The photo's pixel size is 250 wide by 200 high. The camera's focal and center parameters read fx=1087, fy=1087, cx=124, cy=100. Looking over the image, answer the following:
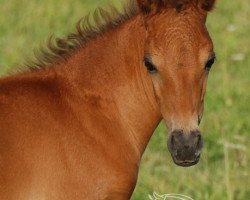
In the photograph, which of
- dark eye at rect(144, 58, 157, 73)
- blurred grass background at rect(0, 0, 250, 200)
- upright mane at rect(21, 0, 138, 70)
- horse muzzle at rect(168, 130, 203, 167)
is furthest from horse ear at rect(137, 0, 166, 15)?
blurred grass background at rect(0, 0, 250, 200)

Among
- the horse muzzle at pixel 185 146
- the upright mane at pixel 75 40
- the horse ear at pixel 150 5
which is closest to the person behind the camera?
the horse muzzle at pixel 185 146

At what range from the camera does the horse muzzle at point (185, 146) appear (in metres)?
7.23

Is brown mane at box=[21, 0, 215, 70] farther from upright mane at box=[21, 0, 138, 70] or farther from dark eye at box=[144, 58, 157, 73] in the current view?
dark eye at box=[144, 58, 157, 73]

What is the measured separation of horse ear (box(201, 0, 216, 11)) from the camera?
301 inches

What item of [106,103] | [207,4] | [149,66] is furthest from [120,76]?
[207,4]

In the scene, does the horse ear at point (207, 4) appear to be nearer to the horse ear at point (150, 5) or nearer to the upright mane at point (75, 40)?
the horse ear at point (150, 5)

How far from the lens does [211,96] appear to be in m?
12.1

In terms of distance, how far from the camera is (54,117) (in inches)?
298

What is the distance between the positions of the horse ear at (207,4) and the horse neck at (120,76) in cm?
45

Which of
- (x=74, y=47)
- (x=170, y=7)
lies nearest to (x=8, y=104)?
(x=74, y=47)

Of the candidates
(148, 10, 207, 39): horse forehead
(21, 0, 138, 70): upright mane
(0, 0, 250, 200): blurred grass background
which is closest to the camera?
(148, 10, 207, 39): horse forehead

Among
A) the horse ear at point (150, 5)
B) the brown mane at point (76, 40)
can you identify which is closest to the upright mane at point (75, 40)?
the brown mane at point (76, 40)

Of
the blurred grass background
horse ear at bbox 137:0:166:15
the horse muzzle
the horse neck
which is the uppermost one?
horse ear at bbox 137:0:166:15

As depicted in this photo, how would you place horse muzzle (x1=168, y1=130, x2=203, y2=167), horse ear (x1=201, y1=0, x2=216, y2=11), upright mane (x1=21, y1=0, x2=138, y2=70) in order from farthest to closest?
1. upright mane (x1=21, y1=0, x2=138, y2=70)
2. horse ear (x1=201, y1=0, x2=216, y2=11)
3. horse muzzle (x1=168, y1=130, x2=203, y2=167)
